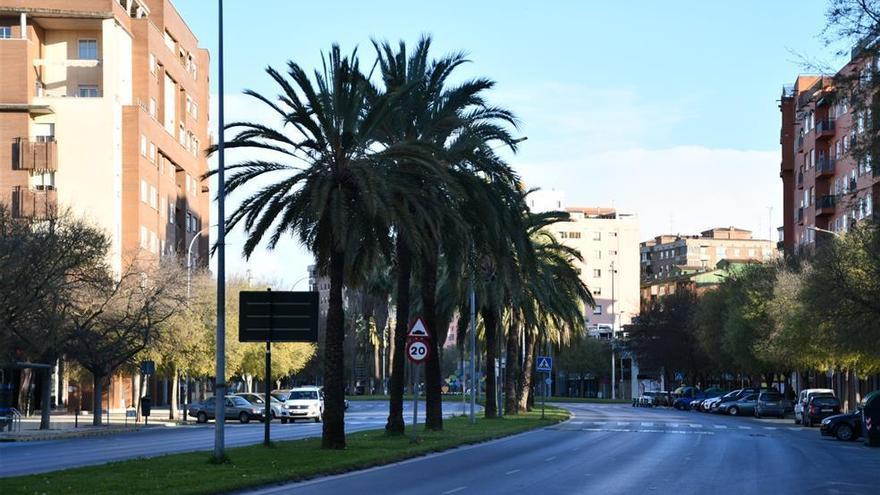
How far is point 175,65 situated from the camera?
95562 mm

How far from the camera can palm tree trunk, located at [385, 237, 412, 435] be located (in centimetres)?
3991

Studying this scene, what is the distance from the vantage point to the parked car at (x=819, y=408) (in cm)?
6178

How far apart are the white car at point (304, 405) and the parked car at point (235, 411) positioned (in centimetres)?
240

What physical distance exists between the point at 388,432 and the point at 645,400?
237 feet

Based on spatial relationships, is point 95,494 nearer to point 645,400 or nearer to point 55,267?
point 55,267

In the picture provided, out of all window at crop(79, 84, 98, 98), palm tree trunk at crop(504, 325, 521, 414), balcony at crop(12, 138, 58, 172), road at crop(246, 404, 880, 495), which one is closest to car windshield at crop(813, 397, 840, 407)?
palm tree trunk at crop(504, 325, 521, 414)

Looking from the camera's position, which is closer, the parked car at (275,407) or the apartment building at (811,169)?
the parked car at (275,407)

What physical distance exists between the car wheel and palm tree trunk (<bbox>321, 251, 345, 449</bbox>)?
843 inches

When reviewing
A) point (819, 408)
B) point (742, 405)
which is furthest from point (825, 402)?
point (742, 405)

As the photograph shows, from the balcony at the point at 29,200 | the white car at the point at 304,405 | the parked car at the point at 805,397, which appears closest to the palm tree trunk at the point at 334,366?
the parked car at the point at 805,397

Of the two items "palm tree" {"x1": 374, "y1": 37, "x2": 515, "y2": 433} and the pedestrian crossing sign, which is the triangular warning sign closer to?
"palm tree" {"x1": 374, "y1": 37, "x2": 515, "y2": 433}

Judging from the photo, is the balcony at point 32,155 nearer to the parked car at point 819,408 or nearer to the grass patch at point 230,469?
the parked car at point 819,408

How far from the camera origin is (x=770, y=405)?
78.2 metres

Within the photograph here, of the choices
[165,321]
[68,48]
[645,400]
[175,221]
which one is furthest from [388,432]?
[645,400]
